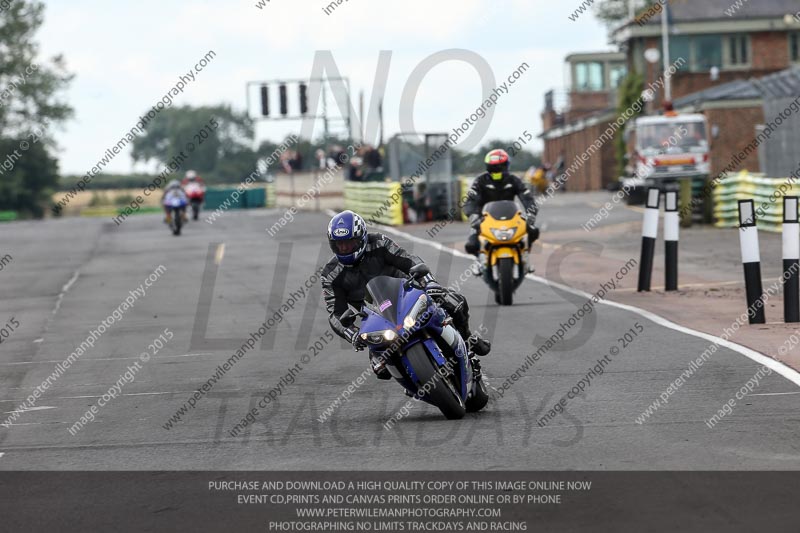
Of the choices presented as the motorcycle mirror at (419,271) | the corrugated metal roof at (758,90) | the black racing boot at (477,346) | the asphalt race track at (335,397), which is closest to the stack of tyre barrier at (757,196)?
the corrugated metal roof at (758,90)

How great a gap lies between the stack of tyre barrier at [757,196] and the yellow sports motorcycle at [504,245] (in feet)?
33.5

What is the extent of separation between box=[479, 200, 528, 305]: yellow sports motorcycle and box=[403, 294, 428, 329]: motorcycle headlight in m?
7.24

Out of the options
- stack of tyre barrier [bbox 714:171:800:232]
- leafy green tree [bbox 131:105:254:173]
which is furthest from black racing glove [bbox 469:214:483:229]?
leafy green tree [bbox 131:105:254:173]

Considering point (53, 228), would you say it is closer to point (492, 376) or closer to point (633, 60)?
point (633, 60)

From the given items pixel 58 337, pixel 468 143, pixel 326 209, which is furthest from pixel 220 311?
pixel 326 209

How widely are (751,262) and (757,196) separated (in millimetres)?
15979

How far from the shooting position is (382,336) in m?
8.47

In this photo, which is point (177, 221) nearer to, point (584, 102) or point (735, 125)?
point (735, 125)

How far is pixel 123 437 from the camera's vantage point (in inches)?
348

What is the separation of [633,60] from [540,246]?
34.8m

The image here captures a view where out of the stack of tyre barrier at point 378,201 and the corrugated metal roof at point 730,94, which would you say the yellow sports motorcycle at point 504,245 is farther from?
the corrugated metal roof at point 730,94

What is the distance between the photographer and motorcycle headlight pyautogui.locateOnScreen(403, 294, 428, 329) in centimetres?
845

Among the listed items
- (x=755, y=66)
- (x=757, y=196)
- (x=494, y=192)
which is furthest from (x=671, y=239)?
(x=755, y=66)

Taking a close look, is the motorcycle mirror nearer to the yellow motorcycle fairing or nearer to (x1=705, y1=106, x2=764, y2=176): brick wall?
the yellow motorcycle fairing
